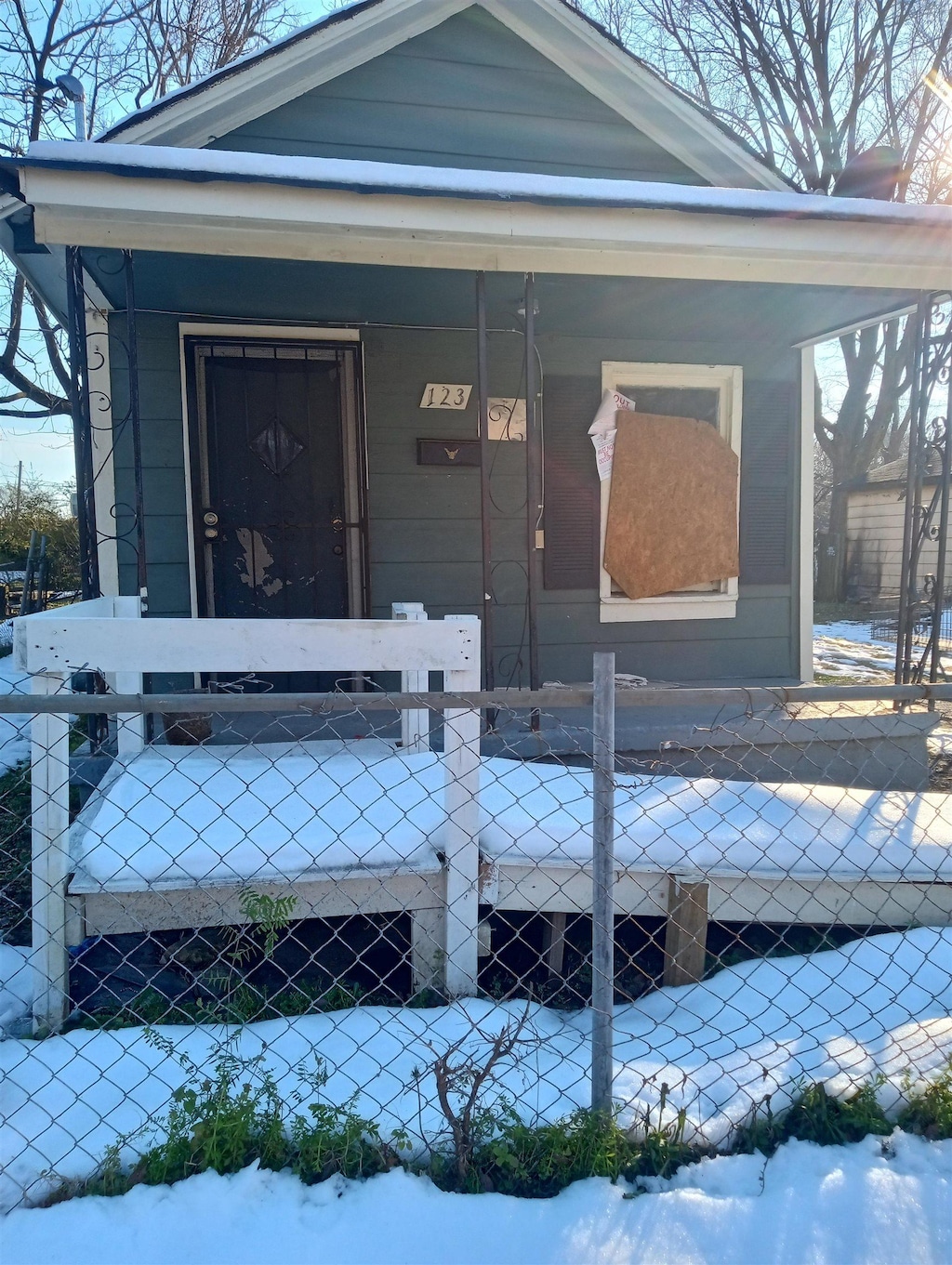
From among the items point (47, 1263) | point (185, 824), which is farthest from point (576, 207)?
point (47, 1263)

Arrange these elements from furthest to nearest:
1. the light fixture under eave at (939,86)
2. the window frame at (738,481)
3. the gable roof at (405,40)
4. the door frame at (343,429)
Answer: the light fixture under eave at (939,86)
the window frame at (738,481)
the door frame at (343,429)
the gable roof at (405,40)

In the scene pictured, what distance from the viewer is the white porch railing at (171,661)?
88.6 inches

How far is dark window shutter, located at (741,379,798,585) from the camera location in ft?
19.0

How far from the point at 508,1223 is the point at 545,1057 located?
577mm

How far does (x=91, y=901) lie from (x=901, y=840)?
268 centimetres

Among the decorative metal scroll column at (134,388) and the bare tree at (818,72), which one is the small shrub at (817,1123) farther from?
the bare tree at (818,72)

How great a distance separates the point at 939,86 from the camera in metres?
15.1

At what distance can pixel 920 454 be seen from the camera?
15.3ft

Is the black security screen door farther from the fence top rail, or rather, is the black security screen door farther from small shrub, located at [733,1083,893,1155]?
small shrub, located at [733,1083,893,1155]

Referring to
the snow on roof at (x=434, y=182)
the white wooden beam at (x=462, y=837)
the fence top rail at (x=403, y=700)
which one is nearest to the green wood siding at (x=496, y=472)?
the snow on roof at (x=434, y=182)

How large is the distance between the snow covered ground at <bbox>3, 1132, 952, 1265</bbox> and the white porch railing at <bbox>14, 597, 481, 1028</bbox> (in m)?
0.82

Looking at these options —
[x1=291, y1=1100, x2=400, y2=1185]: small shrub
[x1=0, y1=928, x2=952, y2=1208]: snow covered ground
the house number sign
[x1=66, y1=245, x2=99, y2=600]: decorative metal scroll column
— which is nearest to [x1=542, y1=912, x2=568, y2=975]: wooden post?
[x1=0, y1=928, x2=952, y2=1208]: snow covered ground

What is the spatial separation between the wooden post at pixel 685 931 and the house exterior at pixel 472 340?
1.54 metres

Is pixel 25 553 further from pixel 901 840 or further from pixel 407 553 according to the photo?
pixel 901 840
